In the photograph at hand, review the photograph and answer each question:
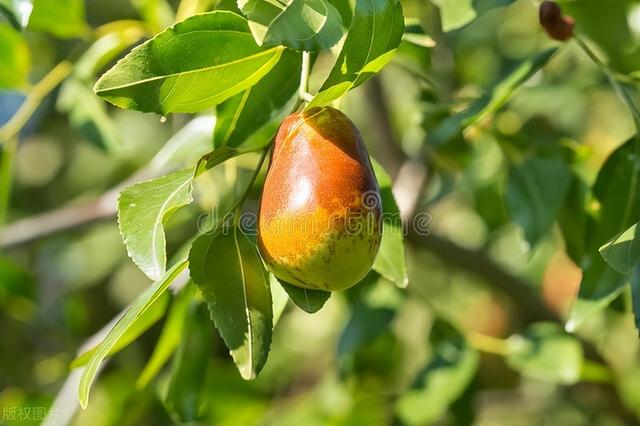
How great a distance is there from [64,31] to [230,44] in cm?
61

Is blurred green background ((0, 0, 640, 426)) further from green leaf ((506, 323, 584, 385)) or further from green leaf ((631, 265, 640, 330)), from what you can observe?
green leaf ((631, 265, 640, 330))

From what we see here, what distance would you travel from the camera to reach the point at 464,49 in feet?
6.21

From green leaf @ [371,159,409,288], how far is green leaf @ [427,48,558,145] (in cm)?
11

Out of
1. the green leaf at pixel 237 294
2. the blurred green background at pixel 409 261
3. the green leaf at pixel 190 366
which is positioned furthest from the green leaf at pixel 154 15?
the green leaf at pixel 237 294

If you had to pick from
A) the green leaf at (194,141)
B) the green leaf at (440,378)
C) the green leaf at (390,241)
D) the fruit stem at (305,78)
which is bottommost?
the green leaf at (440,378)

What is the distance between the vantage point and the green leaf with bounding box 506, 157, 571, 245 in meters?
1.11

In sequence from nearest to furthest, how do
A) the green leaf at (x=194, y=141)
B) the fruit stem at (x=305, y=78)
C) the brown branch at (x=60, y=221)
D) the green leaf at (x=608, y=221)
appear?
the fruit stem at (x=305, y=78), the green leaf at (x=608, y=221), the green leaf at (x=194, y=141), the brown branch at (x=60, y=221)

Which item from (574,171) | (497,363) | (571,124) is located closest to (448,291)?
(497,363)

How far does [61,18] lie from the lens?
1.28 m

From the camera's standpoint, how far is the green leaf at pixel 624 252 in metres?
0.72

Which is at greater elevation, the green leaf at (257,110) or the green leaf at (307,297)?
the green leaf at (257,110)

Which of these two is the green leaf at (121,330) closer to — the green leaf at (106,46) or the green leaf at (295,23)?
the green leaf at (295,23)

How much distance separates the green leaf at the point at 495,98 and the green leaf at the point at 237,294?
0.28m

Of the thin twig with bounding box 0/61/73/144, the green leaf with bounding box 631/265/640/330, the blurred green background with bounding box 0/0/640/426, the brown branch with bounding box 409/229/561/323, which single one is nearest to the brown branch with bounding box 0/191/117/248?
the blurred green background with bounding box 0/0/640/426
